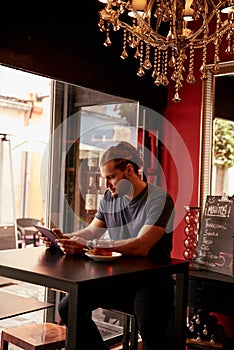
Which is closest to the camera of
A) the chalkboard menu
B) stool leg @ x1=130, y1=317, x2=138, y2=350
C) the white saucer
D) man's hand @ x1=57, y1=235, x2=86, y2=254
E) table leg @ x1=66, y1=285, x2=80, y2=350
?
table leg @ x1=66, y1=285, x2=80, y2=350

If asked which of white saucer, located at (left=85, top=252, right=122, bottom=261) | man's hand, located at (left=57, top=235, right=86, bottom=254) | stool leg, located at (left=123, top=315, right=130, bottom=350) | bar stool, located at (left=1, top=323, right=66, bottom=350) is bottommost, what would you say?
stool leg, located at (left=123, top=315, right=130, bottom=350)

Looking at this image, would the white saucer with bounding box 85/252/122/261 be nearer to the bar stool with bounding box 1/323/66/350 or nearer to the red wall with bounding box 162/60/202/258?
the bar stool with bounding box 1/323/66/350

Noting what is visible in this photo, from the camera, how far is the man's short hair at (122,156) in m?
2.74

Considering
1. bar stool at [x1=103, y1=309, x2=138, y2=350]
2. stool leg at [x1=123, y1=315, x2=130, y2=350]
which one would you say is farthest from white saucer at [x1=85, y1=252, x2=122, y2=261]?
stool leg at [x1=123, y1=315, x2=130, y2=350]

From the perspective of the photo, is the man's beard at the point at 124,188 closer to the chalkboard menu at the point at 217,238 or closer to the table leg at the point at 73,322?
the chalkboard menu at the point at 217,238

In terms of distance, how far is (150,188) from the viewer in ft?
9.12

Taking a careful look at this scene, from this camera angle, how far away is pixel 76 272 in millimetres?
1971

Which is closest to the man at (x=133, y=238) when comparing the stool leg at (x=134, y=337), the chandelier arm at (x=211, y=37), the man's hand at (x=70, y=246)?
the man's hand at (x=70, y=246)

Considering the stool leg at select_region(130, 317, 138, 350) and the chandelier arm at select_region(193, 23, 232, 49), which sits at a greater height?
the chandelier arm at select_region(193, 23, 232, 49)

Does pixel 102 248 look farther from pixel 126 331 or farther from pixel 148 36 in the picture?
pixel 148 36

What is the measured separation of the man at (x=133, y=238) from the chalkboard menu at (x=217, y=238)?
0.58 meters

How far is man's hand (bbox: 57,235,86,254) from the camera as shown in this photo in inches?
93.0

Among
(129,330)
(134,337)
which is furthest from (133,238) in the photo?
(129,330)

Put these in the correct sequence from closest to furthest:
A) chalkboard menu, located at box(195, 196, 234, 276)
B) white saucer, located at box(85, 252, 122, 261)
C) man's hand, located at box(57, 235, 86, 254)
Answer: white saucer, located at box(85, 252, 122, 261)
man's hand, located at box(57, 235, 86, 254)
chalkboard menu, located at box(195, 196, 234, 276)
